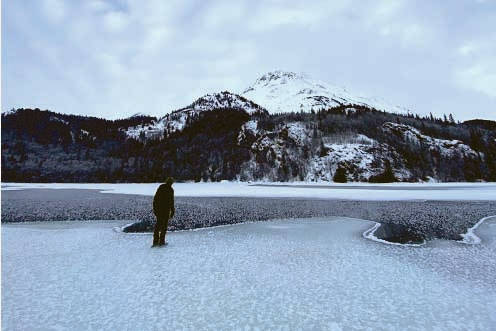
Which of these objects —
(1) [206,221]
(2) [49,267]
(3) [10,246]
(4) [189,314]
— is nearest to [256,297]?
(4) [189,314]

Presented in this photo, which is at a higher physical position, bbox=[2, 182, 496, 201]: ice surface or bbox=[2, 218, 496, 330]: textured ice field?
bbox=[2, 182, 496, 201]: ice surface

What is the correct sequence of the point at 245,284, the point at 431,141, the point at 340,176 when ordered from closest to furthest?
1. the point at 245,284
2. the point at 340,176
3. the point at 431,141

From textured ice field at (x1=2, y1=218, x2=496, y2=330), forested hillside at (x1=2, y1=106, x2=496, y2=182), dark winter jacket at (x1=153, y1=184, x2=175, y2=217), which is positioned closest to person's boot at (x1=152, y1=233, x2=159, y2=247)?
textured ice field at (x1=2, y1=218, x2=496, y2=330)

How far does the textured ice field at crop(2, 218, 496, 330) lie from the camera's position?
4.82 metres

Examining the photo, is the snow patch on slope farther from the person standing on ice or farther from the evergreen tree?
the person standing on ice

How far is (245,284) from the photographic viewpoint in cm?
641

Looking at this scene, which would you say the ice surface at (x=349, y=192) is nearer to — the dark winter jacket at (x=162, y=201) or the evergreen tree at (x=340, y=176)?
the dark winter jacket at (x=162, y=201)

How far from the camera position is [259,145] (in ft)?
368

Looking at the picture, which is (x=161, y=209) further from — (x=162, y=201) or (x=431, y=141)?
(x=431, y=141)

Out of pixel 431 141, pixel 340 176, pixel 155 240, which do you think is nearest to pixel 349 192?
pixel 155 240

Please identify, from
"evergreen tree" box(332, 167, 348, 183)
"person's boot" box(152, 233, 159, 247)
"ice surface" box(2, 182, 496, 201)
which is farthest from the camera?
"evergreen tree" box(332, 167, 348, 183)

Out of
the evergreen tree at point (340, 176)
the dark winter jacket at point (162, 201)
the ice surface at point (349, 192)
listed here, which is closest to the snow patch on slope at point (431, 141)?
the evergreen tree at point (340, 176)

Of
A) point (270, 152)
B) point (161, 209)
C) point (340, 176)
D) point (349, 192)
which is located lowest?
point (349, 192)

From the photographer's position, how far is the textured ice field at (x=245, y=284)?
4.82m
